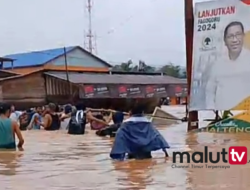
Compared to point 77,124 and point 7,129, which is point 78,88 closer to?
point 77,124

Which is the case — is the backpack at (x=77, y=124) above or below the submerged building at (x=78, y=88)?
below

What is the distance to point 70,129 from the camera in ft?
58.7

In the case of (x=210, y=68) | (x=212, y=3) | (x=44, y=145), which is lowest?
(x=44, y=145)

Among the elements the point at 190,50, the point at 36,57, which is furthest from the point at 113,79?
the point at 190,50

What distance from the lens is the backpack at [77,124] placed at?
57.9ft

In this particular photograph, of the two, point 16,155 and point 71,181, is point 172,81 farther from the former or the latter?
point 71,181

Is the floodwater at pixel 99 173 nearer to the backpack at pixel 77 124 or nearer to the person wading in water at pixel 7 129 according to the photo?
the person wading in water at pixel 7 129

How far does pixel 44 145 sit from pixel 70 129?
360cm

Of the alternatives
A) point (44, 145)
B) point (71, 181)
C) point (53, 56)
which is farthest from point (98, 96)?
point (71, 181)

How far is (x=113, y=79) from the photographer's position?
3909 centimetres

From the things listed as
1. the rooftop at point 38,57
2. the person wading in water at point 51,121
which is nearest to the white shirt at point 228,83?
the person wading in water at point 51,121

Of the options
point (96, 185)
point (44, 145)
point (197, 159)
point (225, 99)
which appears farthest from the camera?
point (225, 99)

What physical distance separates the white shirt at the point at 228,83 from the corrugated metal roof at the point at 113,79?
704 inches

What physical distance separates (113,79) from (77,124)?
70.2 feet
